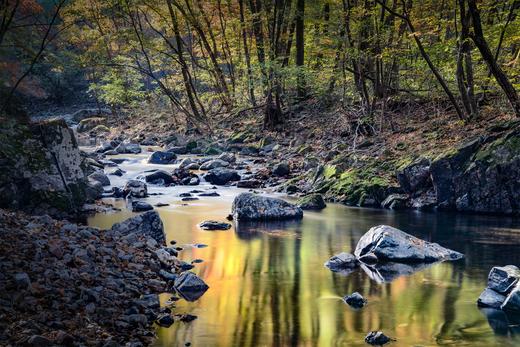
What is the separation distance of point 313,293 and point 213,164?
46.1 feet

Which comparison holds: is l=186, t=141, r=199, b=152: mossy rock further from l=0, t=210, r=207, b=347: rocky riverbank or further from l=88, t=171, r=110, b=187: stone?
l=0, t=210, r=207, b=347: rocky riverbank

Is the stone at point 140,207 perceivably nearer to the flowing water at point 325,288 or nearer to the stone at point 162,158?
the flowing water at point 325,288

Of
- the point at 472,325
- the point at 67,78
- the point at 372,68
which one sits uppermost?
the point at 67,78

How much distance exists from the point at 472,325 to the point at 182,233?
7.00m

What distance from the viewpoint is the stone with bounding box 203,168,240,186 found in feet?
64.4

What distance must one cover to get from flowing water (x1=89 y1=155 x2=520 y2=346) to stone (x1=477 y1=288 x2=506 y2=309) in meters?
0.12

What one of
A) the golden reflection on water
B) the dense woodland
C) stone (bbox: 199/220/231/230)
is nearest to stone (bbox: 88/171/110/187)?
the dense woodland

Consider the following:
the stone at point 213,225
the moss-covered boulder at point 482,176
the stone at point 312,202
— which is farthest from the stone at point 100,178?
the moss-covered boulder at point 482,176

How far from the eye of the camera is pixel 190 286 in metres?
8.09

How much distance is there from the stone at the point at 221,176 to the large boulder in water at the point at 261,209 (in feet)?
18.0

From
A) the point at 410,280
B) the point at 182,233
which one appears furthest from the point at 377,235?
the point at 182,233

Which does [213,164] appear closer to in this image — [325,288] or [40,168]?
[40,168]

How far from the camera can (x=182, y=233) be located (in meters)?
12.2

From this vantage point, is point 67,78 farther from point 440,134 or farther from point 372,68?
point 440,134
